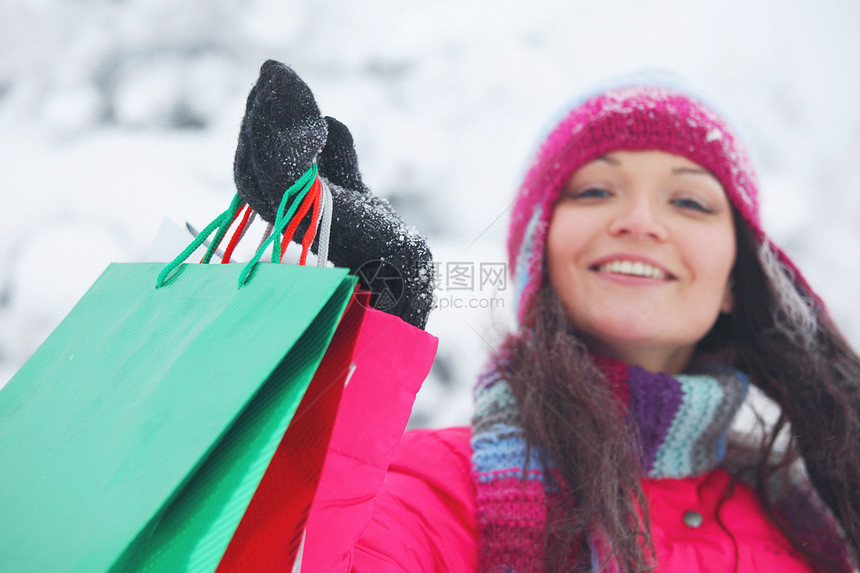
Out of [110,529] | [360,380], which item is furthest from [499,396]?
[110,529]

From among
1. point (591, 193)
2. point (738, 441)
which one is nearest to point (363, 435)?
point (591, 193)

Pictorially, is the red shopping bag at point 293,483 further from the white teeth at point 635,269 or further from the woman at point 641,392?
the white teeth at point 635,269

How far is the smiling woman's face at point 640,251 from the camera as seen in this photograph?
0.99 metres

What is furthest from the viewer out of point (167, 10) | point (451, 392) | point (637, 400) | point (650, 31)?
point (650, 31)

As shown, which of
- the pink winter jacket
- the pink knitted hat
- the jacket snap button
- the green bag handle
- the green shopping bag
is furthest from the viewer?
the pink knitted hat

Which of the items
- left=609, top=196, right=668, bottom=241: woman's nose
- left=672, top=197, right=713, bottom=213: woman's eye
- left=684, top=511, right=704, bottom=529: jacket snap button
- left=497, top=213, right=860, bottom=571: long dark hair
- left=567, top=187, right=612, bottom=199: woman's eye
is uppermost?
left=567, top=187, right=612, bottom=199: woman's eye

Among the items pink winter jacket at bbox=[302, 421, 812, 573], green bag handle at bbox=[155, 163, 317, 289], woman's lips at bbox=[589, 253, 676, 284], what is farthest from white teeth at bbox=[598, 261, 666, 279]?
green bag handle at bbox=[155, 163, 317, 289]

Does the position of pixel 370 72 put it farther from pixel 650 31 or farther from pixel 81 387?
pixel 650 31

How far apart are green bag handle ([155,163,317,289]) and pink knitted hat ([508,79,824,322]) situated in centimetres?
67

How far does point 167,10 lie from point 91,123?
329 millimetres

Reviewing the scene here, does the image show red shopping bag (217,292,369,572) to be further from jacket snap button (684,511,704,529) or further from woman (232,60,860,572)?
jacket snap button (684,511,704,529)

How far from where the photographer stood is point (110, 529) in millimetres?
322

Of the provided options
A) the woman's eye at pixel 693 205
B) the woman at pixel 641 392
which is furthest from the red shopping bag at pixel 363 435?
the woman's eye at pixel 693 205

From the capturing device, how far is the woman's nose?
0.97 metres
